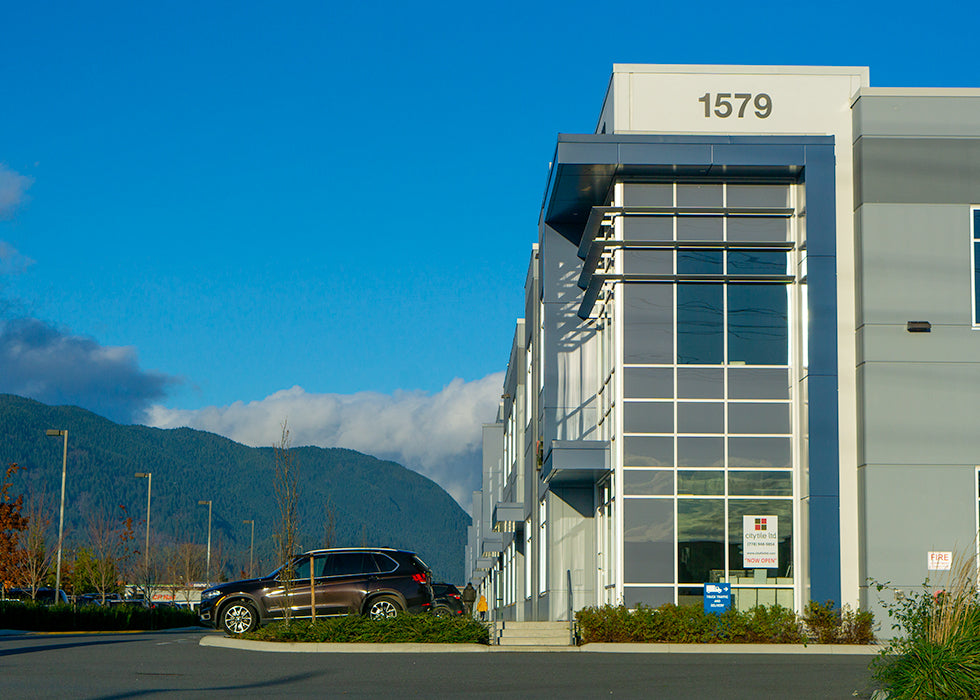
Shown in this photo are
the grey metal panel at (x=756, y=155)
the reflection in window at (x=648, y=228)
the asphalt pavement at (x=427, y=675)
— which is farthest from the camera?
the reflection in window at (x=648, y=228)

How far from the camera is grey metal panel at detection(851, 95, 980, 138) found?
24953 mm

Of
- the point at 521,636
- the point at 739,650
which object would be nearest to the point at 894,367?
the point at 739,650

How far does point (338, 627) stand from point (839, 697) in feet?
35.7

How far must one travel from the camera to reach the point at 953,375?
24.5 meters

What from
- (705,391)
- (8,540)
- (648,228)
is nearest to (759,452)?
(705,391)

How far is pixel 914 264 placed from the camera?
24.9 m

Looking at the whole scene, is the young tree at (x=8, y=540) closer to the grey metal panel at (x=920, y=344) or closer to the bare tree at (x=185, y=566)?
the grey metal panel at (x=920, y=344)

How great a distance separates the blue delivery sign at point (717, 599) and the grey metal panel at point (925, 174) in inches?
329

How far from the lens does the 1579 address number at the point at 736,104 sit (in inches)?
1054

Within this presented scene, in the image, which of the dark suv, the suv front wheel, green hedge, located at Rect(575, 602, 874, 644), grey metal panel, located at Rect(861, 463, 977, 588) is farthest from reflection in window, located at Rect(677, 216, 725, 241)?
the suv front wheel

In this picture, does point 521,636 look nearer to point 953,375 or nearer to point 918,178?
point 953,375

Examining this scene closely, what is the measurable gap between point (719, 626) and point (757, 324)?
656cm

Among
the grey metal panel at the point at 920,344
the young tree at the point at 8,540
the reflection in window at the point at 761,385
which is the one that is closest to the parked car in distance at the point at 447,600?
the reflection in window at the point at 761,385

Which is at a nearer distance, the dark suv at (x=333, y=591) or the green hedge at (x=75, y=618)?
the dark suv at (x=333, y=591)
